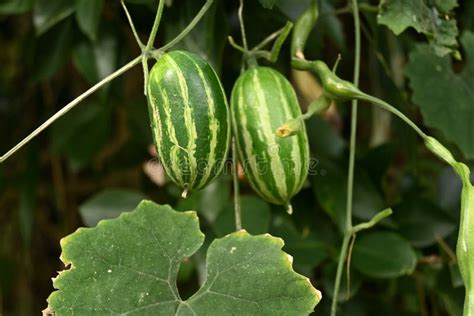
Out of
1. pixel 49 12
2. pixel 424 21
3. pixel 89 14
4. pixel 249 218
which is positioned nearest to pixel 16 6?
pixel 49 12

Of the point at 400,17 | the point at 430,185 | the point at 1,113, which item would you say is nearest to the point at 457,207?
the point at 430,185

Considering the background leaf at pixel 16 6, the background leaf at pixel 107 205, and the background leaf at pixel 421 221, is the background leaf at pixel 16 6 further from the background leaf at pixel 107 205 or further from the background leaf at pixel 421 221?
the background leaf at pixel 421 221

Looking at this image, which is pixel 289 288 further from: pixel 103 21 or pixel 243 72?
pixel 103 21

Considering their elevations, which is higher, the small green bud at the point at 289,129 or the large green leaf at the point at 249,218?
the small green bud at the point at 289,129

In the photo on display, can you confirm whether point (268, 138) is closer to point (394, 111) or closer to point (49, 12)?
point (394, 111)

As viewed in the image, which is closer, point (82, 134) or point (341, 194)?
point (341, 194)

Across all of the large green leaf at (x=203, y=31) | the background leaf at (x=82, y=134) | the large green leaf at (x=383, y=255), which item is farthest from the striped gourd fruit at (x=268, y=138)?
the background leaf at (x=82, y=134)

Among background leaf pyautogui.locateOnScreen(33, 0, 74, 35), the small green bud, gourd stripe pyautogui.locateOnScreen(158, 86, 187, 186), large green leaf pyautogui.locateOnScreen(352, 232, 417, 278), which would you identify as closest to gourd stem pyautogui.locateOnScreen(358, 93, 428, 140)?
the small green bud
